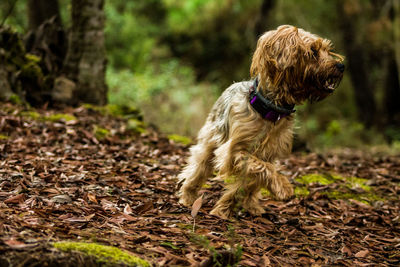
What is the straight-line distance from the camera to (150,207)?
4.76 metres

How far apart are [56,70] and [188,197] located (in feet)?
19.7

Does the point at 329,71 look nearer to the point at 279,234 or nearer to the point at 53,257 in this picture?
the point at 279,234

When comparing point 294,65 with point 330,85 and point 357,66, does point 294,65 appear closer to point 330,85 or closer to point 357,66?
point 330,85

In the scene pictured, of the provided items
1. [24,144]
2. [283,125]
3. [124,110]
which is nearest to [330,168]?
[283,125]

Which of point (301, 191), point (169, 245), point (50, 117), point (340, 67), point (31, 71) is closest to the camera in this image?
point (169, 245)

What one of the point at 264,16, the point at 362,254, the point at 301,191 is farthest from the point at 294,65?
the point at 264,16

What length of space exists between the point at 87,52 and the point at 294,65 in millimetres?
6279

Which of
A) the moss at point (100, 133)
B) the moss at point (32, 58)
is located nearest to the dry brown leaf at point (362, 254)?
the moss at point (100, 133)

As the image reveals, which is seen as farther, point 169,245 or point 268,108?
point 268,108

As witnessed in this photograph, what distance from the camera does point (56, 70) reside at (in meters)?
10.1

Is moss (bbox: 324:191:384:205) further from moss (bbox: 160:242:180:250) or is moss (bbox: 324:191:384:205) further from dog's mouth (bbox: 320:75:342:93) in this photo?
moss (bbox: 160:242:180:250)

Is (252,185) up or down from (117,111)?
up

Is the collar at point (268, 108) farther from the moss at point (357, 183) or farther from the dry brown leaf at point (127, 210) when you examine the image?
the moss at point (357, 183)

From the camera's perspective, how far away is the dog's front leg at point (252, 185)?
482cm
